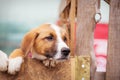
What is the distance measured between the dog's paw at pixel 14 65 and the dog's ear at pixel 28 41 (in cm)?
4

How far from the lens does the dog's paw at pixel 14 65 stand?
142 cm

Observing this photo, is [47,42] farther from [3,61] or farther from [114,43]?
[114,43]

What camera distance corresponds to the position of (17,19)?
1522 mm

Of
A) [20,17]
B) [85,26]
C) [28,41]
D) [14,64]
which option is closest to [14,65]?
[14,64]

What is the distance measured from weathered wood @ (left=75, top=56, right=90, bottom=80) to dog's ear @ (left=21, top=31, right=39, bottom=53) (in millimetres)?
→ 200

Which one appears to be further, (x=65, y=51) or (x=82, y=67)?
(x=82, y=67)

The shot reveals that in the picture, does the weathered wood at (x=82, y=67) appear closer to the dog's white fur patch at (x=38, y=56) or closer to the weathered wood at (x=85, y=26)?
the weathered wood at (x=85, y=26)

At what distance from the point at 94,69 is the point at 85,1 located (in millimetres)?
281

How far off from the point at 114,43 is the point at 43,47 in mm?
326

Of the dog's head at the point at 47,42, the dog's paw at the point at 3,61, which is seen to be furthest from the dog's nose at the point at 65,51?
the dog's paw at the point at 3,61

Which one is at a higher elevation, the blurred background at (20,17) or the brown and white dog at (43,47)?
the blurred background at (20,17)

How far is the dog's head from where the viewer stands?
1.41 meters

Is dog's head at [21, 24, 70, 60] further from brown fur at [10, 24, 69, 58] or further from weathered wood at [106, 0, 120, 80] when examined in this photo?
weathered wood at [106, 0, 120, 80]

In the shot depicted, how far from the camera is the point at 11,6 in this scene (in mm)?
1520
